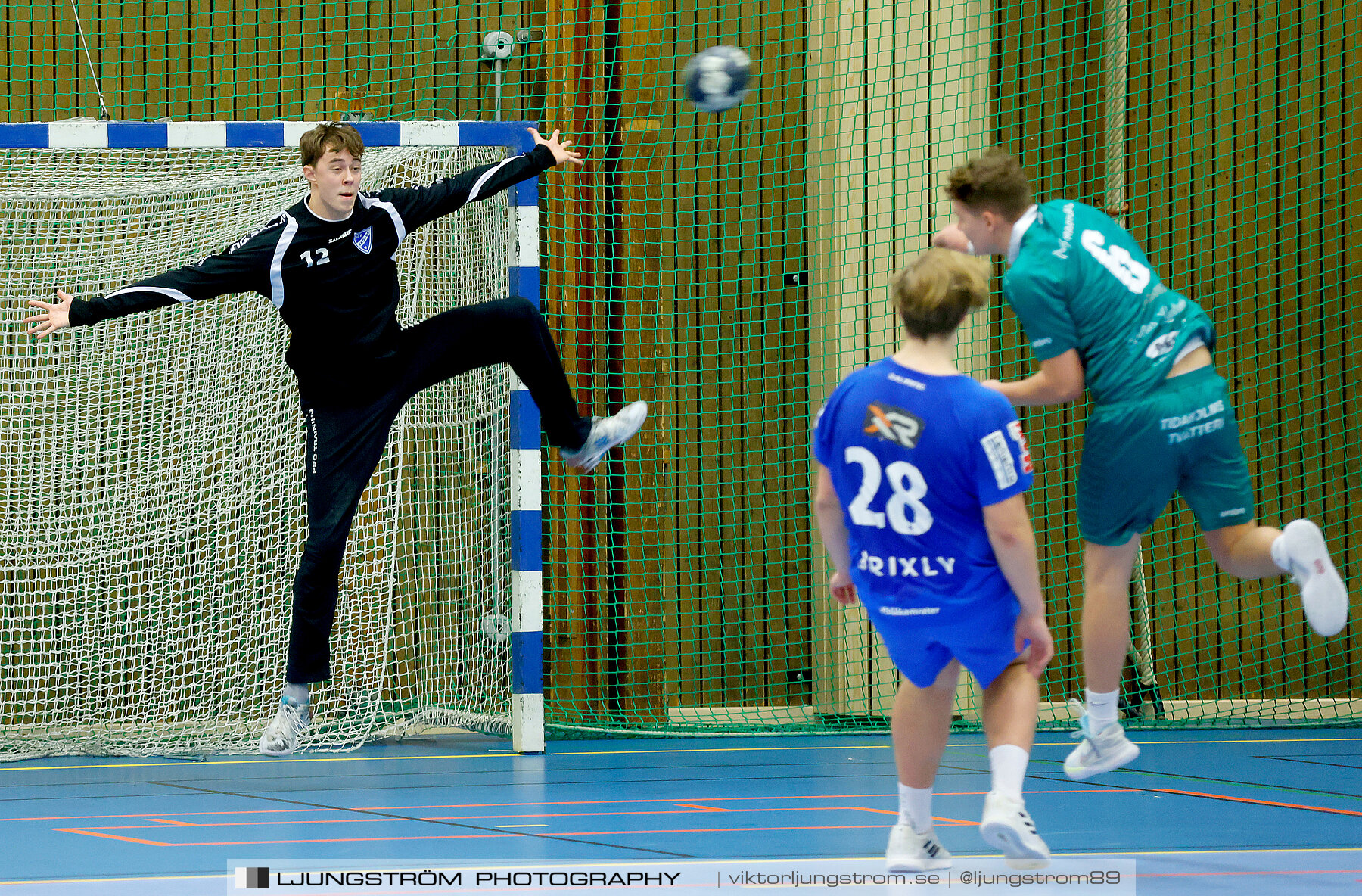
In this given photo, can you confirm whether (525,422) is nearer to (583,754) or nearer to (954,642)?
(583,754)

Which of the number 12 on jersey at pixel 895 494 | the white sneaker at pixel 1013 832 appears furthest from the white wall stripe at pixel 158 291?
the white sneaker at pixel 1013 832

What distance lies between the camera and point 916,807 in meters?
3.71

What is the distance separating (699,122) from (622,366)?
1441 millimetres

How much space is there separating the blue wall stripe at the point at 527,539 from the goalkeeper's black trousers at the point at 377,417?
100cm

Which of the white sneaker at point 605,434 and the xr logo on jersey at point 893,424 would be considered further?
the white sneaker at point 605,434

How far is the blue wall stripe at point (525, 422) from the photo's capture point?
695 centimetres

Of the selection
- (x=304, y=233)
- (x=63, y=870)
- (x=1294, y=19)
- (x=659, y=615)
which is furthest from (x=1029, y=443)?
(x=63, y=870)

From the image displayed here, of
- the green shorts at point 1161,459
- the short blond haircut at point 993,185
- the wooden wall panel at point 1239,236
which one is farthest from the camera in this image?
the wooden wall panel at point 1239,236

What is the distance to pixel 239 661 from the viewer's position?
24.5 feet

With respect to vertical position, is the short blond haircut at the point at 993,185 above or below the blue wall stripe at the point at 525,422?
above

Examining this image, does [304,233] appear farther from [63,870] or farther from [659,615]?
[659,615]

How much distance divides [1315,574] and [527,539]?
3525 mm

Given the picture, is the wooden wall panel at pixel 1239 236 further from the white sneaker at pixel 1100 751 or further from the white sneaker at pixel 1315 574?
the white sneaker at pixel 1315 574

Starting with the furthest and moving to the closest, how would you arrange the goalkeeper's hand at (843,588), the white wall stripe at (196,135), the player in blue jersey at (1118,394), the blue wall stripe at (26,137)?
the white wall stripe at (196,135) → the blue wall stripe at (26,137) → the player in blue jersey at (1118,394) → the goalkeeper's hand at (843,588)
